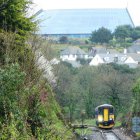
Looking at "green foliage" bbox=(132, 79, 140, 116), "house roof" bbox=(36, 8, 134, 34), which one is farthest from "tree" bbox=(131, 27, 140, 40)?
"green foliage" bbox=(132, 79, 140, 116)

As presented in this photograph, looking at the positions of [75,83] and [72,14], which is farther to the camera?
[72,14]

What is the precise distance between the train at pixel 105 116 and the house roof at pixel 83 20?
67.1 metres

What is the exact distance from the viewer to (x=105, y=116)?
30.5 metres

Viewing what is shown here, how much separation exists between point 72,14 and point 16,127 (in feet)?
344

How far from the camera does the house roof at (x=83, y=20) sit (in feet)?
332

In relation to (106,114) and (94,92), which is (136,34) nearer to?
(94,92)

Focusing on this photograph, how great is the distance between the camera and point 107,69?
4206cm

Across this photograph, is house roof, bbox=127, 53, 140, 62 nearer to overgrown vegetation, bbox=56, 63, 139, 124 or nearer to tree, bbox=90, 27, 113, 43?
tree, bbox=90, 27, 113, 43

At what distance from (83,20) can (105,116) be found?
79.3 m

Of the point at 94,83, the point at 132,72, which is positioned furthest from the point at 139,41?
the point at 94,83

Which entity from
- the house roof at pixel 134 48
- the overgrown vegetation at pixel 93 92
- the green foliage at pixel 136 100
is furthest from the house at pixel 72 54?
the green foliage at pixel 136 100

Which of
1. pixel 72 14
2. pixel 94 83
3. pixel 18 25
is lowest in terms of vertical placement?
pixel 94 83

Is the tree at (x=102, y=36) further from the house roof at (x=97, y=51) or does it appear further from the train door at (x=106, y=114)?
the train door at (x=106, y=114)

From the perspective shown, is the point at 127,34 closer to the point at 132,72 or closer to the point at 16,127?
the point at 132,72
